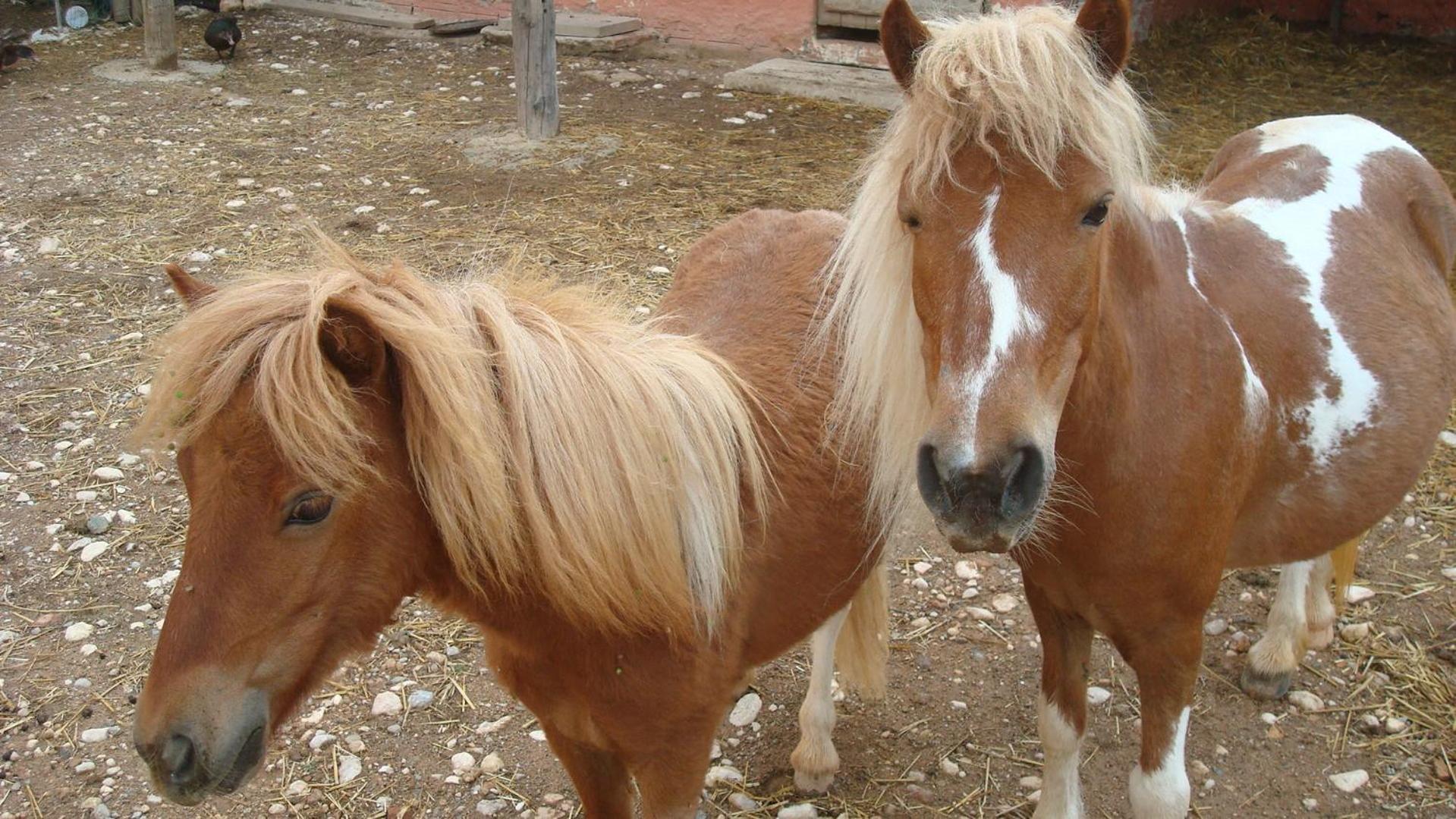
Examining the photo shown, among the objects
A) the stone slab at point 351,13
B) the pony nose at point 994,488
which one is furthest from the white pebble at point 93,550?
the stone slab at point 351,13

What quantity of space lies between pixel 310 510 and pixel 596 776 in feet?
3.12

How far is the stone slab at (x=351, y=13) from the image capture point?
980cm

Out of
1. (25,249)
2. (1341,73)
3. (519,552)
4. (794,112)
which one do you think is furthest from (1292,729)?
(1341,73)

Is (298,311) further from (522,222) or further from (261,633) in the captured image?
(522,222)

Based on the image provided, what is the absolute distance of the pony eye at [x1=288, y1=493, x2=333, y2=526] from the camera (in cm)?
163

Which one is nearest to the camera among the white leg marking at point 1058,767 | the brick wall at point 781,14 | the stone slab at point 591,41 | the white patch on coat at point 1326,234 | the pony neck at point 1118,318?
the pony neck at point 1118,318

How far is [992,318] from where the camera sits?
1.72 meters

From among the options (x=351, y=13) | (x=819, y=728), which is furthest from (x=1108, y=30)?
(x=351, y=13)

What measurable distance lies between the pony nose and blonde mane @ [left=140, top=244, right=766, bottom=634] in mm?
502

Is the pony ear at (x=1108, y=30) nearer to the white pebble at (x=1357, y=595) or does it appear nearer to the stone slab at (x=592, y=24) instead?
the white pebble at (x=1357, y=595)

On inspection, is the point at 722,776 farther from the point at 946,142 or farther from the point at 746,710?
the point at 946,142

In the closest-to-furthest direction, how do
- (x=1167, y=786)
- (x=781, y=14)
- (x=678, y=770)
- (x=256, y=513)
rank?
(x=256, y=513)
(x=678, y=770)
(x=1167, y=786)
(x=781, y=14)

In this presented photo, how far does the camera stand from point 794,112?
7.62 meters

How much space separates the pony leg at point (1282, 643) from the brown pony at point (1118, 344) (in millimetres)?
15
